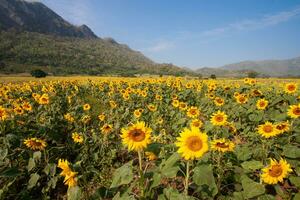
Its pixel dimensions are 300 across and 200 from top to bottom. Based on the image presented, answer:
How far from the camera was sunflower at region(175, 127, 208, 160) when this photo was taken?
3.07 meters

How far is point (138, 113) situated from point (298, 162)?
526cm

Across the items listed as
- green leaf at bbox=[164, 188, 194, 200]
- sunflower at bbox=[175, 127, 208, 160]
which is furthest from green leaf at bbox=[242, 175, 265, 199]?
green leaf at bbox=[164, 188, 194, 200]

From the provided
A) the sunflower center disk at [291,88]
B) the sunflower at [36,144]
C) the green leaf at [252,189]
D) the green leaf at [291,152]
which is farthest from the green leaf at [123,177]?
the sunflower center disk at [291,88]

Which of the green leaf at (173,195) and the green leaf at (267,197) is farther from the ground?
the green leaf at (173,195)

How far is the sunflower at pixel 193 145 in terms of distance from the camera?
3.07m

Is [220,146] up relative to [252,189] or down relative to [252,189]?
up

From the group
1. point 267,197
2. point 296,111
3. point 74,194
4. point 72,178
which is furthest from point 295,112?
point 74,194

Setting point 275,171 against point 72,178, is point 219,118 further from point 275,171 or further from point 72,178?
point 72,178

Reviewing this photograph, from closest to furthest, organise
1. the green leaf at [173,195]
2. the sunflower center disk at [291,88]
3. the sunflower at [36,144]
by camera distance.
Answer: the green leaf at [173,195]
the sunflower at [36,144]
the sunflower center disk at [291,88]

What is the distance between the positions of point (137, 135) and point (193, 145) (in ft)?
1.99

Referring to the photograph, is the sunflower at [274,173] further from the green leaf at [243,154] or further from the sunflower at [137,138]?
the sunflower at [137,138]

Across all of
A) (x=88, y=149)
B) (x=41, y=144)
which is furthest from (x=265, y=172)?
(x=88, y=149)

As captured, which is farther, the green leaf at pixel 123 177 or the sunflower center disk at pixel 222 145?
the sunflower center disk at pixel 222 145

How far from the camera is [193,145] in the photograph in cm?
315
